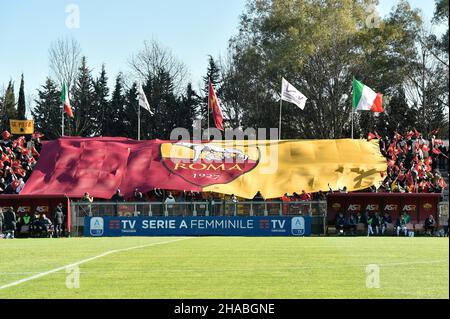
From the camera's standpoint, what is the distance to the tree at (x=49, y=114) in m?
83.1

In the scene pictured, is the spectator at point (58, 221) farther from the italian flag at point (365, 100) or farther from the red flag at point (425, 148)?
the red flag at point (425, 148)

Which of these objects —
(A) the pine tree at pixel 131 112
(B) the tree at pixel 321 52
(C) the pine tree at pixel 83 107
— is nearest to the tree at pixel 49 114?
(C) the pine tree at pixel 83 107

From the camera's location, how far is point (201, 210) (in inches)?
1492

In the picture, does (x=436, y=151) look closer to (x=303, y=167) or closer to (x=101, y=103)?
(x=303, y=167)

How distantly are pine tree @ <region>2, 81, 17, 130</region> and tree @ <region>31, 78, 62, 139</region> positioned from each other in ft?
10.5

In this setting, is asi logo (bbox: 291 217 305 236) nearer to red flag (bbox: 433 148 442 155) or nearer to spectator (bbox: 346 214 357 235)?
spectator (bbox: 346 214 357 235)

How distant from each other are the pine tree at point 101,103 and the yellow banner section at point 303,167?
34891mm

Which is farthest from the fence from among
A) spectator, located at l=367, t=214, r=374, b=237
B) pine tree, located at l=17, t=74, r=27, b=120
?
pine tree, located at l=17, t=74, r=27, b=120

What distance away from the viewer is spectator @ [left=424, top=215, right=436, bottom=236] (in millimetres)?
38500

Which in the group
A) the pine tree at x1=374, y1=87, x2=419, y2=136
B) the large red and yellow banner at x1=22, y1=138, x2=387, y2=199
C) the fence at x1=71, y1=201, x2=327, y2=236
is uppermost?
the pine tree at x1=374, y1=87, x2=419, y2=136

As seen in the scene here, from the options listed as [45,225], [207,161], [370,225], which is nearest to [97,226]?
[45,225]

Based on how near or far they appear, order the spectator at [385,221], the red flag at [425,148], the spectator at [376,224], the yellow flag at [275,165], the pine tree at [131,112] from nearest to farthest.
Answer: the spectator at [376,224], the spectator at [385,221], the yellow flag at [275,165], the red flag at [425,148], the pine tree at [131,112]

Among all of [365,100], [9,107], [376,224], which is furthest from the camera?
[9,107]

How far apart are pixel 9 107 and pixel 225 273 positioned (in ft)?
261
